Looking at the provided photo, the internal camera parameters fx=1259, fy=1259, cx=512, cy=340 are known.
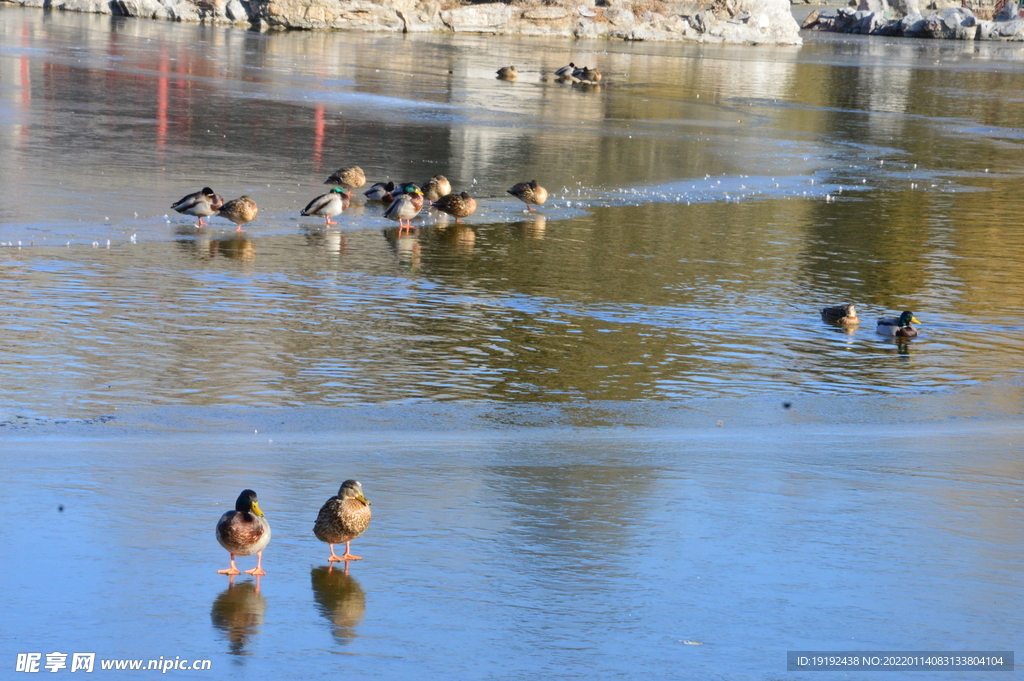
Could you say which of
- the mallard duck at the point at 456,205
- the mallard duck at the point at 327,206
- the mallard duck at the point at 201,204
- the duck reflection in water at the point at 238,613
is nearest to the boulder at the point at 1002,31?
the mallard duck at the point at 456,205

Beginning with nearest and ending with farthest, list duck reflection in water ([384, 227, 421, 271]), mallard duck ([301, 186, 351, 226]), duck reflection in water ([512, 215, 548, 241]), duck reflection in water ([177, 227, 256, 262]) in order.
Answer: duck reflection in water ([177, 227, 256, 262]) < duck reflection in water ([384, 227, 421, 271]) < mallard duck ([301, 186, 351, 226]) < duck reflection in water ([512, 215, 548, 241])

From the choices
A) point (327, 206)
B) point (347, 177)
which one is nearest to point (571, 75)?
point (347, 177)

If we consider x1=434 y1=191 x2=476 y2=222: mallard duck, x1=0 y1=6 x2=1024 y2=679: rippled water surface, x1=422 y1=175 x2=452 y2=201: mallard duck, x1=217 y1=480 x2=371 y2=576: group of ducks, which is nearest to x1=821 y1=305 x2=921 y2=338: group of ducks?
x1=0 y1=6 x2=1024 y2=679: rippled water surface

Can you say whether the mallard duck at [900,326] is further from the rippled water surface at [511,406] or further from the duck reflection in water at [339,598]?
the duck reflection in water at [339,598]

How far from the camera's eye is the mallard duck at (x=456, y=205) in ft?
54.0

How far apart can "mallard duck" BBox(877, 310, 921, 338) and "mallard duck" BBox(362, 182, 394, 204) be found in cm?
777

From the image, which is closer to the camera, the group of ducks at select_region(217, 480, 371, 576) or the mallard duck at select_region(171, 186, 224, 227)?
the group of ducks at select_region(217, 480, 371, 576)

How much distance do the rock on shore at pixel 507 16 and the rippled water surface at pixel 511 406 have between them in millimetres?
39670

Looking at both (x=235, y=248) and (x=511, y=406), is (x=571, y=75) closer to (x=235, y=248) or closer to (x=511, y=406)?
(x=235, y=248)

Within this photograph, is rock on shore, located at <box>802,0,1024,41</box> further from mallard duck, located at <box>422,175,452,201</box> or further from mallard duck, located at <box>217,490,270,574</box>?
mallard duck, located at <box>217,490,270,574</box>

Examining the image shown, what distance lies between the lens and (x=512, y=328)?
11.5 metres

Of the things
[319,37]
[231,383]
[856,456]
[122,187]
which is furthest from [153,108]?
[319,37]

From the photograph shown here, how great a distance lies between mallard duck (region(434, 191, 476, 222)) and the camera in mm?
16453

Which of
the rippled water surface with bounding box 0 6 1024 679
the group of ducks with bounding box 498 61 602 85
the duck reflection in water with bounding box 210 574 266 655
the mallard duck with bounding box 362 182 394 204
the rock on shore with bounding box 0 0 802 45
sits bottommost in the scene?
the duck reflection in water with bounding box 210 574 266 655
